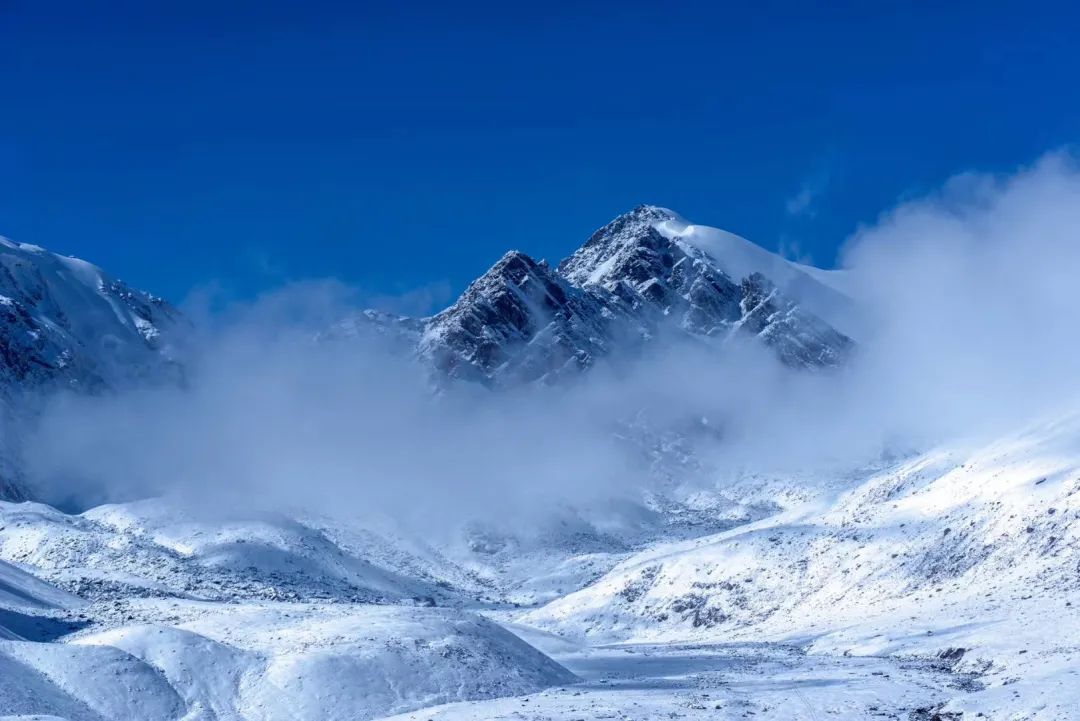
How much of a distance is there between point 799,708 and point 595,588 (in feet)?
229

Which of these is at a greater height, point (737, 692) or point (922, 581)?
point (922, 581)

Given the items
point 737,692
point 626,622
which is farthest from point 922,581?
point 737,692

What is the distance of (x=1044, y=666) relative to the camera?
39812mm

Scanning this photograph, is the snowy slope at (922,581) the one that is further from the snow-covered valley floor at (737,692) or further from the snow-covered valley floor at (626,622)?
the snow-covered valley floor at (737,692)

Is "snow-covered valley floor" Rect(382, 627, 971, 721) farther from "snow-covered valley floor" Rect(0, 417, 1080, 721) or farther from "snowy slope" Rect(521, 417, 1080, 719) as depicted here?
"snowy slope" Rect(521, 417, 1080, 719)

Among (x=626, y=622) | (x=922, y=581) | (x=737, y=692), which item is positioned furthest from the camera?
(x=626, y=622)

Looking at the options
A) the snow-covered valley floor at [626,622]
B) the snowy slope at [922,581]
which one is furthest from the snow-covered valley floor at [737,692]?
the snowy slope at [922,581]

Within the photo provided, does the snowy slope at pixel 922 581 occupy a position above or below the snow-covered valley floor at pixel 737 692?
above

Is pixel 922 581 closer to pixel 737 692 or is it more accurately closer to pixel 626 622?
pixel 626 622

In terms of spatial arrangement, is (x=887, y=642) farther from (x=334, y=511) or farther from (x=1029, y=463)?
(x=334, y=511)

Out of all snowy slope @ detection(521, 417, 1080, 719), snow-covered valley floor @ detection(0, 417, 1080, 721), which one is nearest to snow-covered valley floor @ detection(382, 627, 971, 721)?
snow-covered valley floor @ detection(0, 417, 1080, 721)

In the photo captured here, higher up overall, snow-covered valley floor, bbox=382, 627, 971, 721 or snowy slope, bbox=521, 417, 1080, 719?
snowy slope, bbox=521, 417, 1080, 719

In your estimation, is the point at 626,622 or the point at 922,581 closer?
the point at 922,581

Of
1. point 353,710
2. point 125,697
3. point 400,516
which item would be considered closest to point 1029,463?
point 353,710
